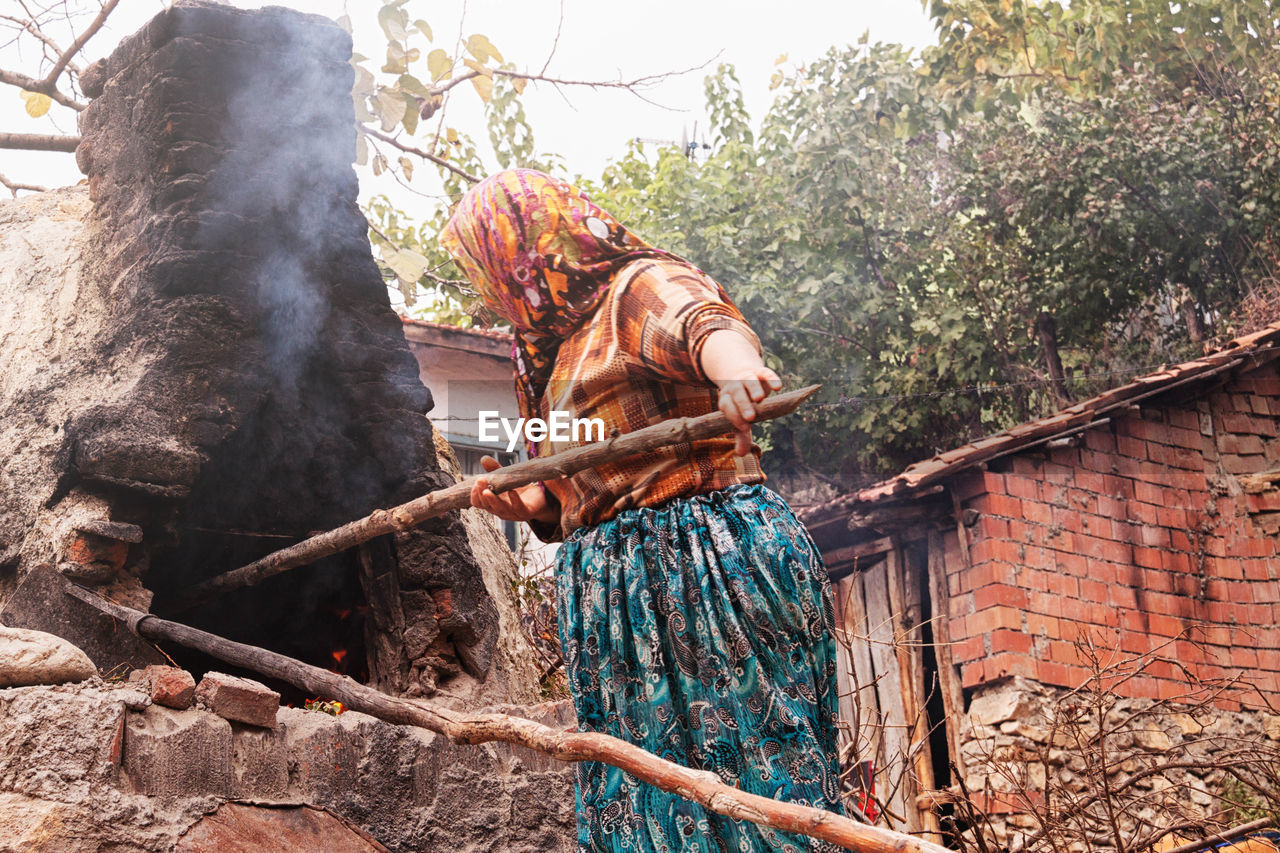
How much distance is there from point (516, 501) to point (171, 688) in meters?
0.92

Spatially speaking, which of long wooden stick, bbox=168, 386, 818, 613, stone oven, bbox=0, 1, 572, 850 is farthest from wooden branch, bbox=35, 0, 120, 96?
long wooden stick, bbox=168, 386, 818, 613

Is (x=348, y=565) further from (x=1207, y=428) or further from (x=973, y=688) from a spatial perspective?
(x=1207, y=428)

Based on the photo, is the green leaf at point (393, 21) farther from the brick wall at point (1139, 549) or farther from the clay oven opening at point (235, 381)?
the brick wall at point (1139, 549)

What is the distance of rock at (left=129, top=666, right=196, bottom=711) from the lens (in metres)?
2.61

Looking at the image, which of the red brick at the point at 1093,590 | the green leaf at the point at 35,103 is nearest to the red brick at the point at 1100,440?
the red brick at the point at 1093,590

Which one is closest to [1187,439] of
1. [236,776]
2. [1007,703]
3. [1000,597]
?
[1000,597]

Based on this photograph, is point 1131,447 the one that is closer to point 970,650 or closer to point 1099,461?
point 1099,461

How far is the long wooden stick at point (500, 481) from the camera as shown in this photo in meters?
2.06

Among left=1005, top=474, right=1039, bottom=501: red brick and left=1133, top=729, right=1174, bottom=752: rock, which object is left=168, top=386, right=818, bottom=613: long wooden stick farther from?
left=1133, top=729, right=1174, bottom=752: rock

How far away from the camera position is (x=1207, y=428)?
375 inches

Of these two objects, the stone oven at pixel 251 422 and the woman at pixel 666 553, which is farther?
the stone oven at pixel 251 422

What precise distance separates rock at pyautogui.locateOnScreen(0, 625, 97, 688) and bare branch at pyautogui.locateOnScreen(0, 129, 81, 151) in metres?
3.47

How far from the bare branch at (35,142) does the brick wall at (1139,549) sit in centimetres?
633

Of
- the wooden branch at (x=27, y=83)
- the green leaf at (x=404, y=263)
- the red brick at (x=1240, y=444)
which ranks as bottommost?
the green leaf at (x=404, y=263)
